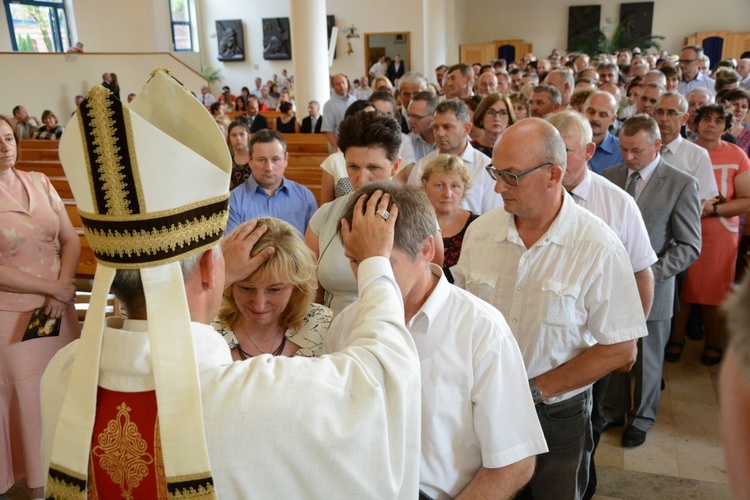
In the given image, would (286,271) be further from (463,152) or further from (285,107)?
Answer: (285,107)

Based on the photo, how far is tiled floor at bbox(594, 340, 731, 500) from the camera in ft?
10.5

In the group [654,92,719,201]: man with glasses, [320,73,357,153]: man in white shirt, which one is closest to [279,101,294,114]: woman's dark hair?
[320,73,357,153]: man in white shirt

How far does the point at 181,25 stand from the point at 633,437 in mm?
21103

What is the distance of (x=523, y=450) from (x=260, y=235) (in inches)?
38.6

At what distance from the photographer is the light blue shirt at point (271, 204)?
12.0 ft

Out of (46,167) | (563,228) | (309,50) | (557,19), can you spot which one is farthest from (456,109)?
(557,19)

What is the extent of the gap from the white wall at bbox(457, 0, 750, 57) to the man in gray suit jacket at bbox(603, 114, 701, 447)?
66.2ft

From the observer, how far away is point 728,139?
5035 millimetres

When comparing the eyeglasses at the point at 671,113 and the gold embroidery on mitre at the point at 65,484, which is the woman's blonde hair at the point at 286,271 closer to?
the gold embroidery on mitre at the point at 65,484

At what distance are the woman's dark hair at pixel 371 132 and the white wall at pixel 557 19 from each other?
68.8 feet

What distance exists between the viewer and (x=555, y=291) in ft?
7.11

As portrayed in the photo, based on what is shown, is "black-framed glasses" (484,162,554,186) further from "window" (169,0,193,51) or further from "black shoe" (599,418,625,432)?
"window" (169,0,193,51)

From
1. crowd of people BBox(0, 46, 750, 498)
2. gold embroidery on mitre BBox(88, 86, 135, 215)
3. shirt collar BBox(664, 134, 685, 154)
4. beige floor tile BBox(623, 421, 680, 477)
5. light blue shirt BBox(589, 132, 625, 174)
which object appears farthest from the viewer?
light blue shirt BBox(589, 132, 625, 174)

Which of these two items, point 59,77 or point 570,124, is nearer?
point 570,124
